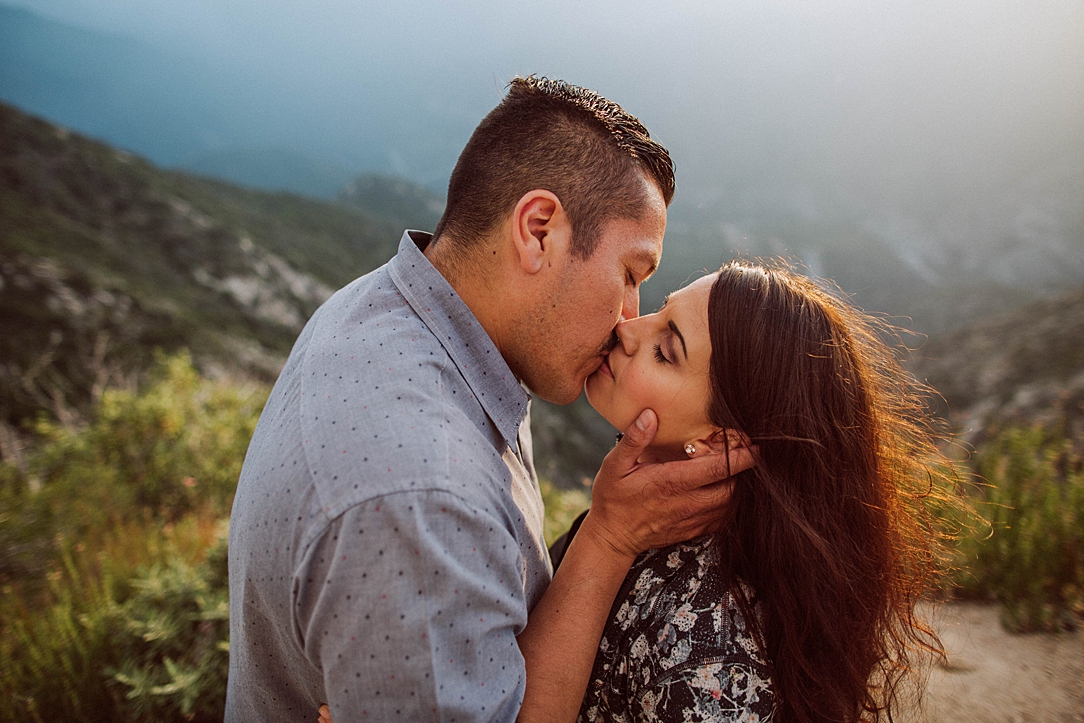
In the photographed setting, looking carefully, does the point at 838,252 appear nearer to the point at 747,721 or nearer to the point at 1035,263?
the point at 1035,263

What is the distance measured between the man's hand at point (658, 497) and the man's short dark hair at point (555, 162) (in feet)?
2.73

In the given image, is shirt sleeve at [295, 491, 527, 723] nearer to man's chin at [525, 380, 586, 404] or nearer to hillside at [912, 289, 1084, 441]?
man's chin at [525, 380, 586, 404]

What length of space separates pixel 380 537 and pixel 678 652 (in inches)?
45.3

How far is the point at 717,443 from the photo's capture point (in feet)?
7.13

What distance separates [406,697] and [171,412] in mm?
6787

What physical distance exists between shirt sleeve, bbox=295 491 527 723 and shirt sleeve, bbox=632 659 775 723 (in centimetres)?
78

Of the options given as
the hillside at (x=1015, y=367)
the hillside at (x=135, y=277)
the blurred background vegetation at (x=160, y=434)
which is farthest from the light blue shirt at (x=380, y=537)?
the hillside at (x=1015, y=367)

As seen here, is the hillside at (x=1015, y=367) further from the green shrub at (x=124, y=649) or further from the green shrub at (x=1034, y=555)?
the green shrub at (x=124, y=649)

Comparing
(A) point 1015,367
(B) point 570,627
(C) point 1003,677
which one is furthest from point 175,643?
(A) point 1015,367

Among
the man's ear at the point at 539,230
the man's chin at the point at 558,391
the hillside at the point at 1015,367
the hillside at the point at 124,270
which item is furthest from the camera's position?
the hillside at the point at 124,270

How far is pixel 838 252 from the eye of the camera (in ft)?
317

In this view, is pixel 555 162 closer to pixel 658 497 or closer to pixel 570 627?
pixel 658 497

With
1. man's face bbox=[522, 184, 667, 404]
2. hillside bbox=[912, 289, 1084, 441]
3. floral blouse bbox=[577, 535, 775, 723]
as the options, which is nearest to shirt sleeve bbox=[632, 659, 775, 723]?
floral blouse bbox=[577, 535, 775, 723]

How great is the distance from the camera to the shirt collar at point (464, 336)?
1.82m
